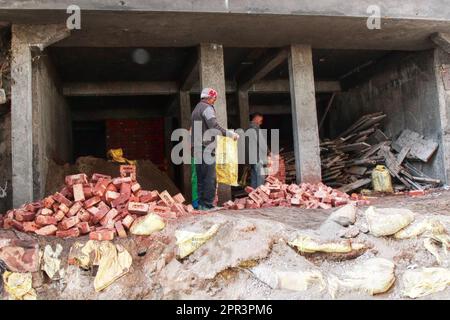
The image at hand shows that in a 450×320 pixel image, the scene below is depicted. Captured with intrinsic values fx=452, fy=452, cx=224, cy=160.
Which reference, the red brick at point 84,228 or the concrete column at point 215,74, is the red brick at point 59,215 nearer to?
the red brick at point 84,228

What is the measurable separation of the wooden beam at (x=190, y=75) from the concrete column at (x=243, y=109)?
1.43m

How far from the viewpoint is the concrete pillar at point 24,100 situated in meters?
7.02

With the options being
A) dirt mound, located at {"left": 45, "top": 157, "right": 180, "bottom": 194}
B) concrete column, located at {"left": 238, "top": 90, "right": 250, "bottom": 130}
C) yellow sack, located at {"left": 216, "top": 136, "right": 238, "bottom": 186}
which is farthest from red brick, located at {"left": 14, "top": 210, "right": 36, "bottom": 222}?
concrete column, located at {"left": 238, "top": 90, "right": 250, "bottom": 130}

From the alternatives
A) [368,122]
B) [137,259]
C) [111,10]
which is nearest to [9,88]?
[111,10]

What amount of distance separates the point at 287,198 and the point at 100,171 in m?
4.67

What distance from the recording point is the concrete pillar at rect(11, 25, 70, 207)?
7.02m

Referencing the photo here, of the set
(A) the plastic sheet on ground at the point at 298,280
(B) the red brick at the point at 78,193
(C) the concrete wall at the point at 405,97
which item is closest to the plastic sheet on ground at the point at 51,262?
(B) the red brick at the point at 78,193

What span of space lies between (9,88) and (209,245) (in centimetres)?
445

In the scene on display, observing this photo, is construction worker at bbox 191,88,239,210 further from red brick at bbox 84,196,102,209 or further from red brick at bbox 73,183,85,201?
red brick at bbox 73,183,85,201

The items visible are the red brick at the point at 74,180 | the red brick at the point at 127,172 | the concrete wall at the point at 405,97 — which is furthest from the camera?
the concrete wall at the point at 405,97

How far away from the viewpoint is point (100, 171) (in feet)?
33.6

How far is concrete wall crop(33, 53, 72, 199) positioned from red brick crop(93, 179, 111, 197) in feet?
5.05

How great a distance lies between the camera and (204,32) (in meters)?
8.15

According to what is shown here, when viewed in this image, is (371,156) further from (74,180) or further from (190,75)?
(74,180)
